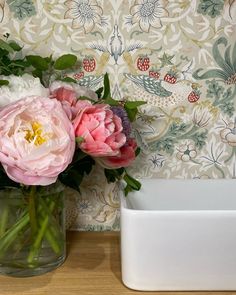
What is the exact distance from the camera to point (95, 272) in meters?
0.79

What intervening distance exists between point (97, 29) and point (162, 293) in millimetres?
511

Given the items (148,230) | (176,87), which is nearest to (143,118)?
(176,87)

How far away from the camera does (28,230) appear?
2.50 feet

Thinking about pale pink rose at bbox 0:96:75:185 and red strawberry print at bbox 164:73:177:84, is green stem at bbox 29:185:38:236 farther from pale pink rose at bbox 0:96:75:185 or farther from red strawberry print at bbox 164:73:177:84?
red strawberry print at bbox 164:73:177:84

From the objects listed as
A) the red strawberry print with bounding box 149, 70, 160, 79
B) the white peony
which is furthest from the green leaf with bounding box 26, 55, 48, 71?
the red strawberry print with bounding box 149, 70, 160, 79

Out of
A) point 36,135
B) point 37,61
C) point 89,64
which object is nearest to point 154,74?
point 89,64

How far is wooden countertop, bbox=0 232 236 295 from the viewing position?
2.40 ft

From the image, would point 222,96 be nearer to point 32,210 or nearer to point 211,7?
point 211,7

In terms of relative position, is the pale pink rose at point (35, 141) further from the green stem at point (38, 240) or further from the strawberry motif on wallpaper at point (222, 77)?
the strawberry motif on wallpaper at point (222, 77)

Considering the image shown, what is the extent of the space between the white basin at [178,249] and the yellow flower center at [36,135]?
0.18 m

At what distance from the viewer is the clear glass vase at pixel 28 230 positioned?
0.75m

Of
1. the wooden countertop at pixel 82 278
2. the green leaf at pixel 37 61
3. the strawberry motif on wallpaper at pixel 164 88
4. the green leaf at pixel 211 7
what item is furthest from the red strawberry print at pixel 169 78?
the wooden countertop at pixel 82 278

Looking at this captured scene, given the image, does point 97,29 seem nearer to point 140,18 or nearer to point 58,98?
point 140,18

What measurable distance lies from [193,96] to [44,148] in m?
0.40
